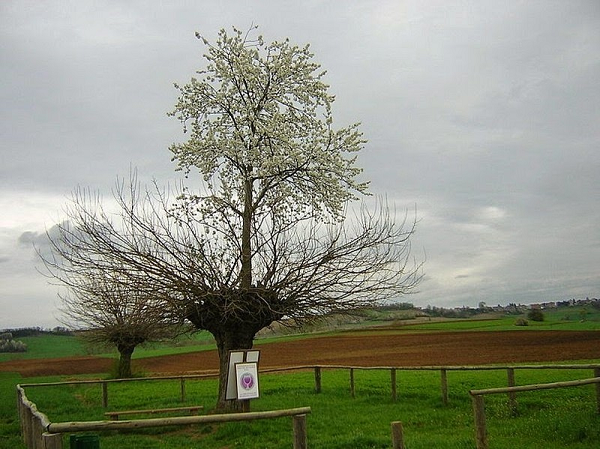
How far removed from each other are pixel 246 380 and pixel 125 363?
21.9 meters

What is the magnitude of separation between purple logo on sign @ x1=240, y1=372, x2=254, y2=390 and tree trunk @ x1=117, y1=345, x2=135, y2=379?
20.6m

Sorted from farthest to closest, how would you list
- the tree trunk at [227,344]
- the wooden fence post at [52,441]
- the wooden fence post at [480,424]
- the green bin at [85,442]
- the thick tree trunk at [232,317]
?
the tree trunk at [227,344]
the thick tree trunk at [232,317]
the wooden fence post at [480,424]
the green bin at [85,442]
the wooden fence post at [52,441]

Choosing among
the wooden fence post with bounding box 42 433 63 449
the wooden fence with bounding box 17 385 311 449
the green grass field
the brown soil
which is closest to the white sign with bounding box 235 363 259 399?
the green grass field

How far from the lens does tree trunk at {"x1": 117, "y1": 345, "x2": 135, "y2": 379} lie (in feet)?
109

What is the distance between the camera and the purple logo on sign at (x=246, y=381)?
1380 centimetres

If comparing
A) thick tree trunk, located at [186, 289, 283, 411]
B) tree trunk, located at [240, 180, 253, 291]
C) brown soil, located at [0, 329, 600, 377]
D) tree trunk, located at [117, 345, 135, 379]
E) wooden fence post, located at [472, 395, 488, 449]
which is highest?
tree trunk, located at [240, 180, 253, 291]

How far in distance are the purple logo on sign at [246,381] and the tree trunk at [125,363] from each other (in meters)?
20.6

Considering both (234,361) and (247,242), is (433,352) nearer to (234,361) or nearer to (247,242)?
(247,242)

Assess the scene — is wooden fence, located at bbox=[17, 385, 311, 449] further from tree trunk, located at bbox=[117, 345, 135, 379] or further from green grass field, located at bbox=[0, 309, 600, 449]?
tree trunk, located at bbox=[117, 345, 135, 379]

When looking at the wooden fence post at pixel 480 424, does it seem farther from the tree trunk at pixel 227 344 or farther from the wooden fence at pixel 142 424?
the tree trunk at pixel 227 344

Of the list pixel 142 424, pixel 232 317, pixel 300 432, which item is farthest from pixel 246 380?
pixel 142 424

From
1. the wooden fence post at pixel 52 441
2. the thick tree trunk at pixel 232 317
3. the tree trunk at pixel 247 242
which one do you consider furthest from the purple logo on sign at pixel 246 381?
the wooden fence post at pixel 52 441

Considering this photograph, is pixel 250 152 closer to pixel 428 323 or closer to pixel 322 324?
pixel 322 324

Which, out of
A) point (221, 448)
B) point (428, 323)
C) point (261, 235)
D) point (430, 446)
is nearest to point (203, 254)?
point (261, 235)
